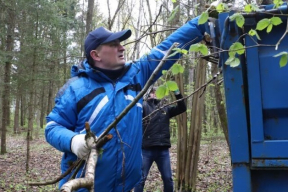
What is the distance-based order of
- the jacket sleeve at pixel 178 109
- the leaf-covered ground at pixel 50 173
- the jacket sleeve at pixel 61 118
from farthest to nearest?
the leaf-covered ground at pixel 50 173 → the jacket sleeve at pixel 178 109 → the jacket sleeve at pixel 61 118

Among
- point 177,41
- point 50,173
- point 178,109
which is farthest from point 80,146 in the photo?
point 50,173

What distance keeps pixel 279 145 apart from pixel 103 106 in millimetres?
1369

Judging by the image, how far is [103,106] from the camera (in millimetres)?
2633

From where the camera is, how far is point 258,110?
180 centimetres

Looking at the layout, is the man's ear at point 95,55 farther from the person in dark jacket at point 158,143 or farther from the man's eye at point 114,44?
the person in dark jacket at point 158,143

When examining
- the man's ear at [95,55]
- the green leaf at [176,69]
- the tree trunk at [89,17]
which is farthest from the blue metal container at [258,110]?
the tree trunk at [89,17]

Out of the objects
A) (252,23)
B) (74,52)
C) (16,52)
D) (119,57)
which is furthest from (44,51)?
(252,23)

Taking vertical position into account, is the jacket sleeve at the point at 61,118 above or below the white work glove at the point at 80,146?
above

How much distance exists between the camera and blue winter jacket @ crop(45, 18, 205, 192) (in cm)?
258

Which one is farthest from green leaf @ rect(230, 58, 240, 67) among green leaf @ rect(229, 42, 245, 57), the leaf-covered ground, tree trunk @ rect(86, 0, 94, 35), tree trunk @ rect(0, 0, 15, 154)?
tree trunk @ rect(0, 0, 15, 154)

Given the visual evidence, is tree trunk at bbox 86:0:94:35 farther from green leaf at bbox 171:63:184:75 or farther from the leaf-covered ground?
green leaf at bbox 171:63:184:75

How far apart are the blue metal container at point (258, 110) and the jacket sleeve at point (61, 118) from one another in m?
1.30

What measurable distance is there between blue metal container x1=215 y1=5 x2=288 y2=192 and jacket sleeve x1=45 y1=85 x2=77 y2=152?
4.26 feet

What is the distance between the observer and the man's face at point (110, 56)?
9.24 feet
